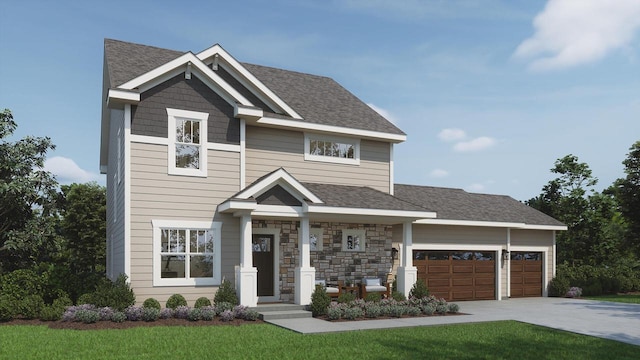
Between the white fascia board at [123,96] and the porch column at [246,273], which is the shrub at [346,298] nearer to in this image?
the porch column at [246,273]

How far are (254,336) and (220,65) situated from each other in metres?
9.51

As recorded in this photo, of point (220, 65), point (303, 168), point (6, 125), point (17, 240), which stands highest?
point (220, 65)

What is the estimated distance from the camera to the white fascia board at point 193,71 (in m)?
15.4

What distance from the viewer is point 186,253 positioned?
51.6ft

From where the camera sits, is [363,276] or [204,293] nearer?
[204,293]

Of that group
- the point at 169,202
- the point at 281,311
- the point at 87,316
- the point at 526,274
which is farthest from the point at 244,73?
the point at 526,274

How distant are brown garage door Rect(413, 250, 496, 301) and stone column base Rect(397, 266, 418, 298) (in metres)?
2.35

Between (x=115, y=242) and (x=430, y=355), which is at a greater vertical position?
(x=115, y=242)

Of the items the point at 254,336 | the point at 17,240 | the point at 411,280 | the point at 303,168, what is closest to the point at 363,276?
the point at 411,280

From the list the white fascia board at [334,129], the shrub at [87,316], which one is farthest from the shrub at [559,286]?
the shrub at [87,316]

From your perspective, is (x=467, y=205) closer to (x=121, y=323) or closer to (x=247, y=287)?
(x=247, y=287)

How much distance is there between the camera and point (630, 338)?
498 inches

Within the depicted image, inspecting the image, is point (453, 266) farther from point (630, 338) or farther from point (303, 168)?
point (630, 338)

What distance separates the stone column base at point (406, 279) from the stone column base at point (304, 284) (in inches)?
141
